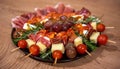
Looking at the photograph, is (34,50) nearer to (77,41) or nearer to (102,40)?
(77,41)

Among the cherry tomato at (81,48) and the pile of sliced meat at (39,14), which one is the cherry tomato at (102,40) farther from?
the pile of sliced meat at (39,14)

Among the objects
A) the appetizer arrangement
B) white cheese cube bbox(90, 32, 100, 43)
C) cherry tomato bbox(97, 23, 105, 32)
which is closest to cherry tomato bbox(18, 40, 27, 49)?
the appetizer arrangement

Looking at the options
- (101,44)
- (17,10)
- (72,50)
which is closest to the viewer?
(72,50)

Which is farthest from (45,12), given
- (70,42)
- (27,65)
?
(27,65)

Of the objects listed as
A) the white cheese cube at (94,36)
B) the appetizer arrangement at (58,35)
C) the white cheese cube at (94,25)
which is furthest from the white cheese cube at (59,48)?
the white cheese cube at (94,25)

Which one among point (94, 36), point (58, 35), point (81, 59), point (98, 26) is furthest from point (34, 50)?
point (98, 26)

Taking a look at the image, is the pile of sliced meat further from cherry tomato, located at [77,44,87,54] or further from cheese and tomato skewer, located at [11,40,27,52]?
cherry tomato, located at [77,44,87,54]

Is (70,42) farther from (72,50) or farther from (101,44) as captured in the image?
(101,44)
